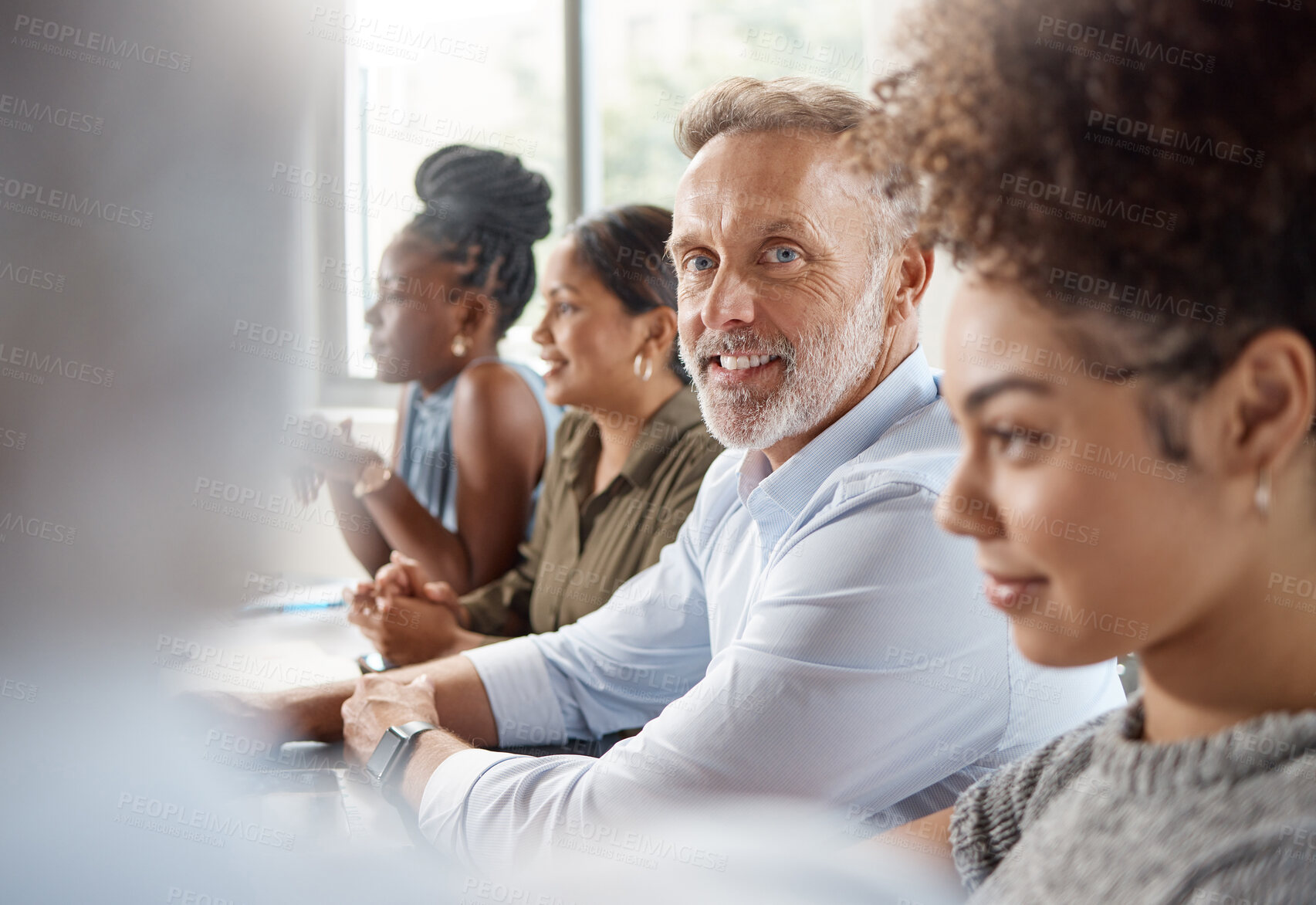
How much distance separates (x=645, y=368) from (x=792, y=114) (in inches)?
28.3

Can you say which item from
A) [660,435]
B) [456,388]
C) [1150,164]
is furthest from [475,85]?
[1150,164]

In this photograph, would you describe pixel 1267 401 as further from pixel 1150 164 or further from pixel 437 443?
pixel 437 443

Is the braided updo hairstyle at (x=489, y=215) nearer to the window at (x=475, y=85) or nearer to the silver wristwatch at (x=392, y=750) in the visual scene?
the window at (x=475, y=85)

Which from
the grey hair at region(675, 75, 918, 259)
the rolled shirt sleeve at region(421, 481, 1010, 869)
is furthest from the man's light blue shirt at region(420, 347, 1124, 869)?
the grey hair at region(675, 75, 918, 259)

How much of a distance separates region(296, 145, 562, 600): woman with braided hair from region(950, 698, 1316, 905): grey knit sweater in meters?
1.44

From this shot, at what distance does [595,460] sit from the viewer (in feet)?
5.64

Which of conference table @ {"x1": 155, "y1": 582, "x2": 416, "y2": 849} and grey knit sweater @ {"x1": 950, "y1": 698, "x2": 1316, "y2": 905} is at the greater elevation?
grey knit sweater @ {"x1": 950, "y1": 698, "x2": 1316, "y2": 905}

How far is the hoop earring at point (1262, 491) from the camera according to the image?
37cm

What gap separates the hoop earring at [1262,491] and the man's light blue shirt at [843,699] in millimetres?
440

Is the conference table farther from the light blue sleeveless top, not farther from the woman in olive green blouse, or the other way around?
the light blue sleeveless top

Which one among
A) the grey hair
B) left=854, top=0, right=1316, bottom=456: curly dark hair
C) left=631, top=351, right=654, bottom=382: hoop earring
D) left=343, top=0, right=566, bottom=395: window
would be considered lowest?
left=631, top=351, right=654, bottom=382: hoop earring

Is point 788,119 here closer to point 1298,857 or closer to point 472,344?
point 1298,857

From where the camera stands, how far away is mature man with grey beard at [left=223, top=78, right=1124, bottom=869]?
31.5 inches

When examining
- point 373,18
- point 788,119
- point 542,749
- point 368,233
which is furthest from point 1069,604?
point 373,18
